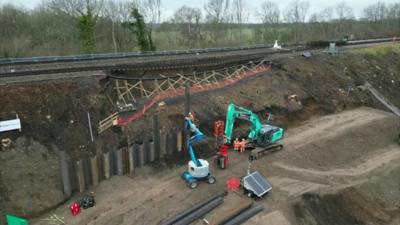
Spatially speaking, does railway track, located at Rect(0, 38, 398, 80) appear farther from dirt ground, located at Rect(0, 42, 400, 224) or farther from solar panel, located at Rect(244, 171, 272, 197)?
solar panel, located at Rect(244, 171, 272, 197)

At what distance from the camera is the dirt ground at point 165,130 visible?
16438mm

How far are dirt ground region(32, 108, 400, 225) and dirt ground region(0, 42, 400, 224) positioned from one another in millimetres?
80

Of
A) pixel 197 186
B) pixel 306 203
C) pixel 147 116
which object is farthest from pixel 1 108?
pixel 306 203

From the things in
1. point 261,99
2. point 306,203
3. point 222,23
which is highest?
point 222,23

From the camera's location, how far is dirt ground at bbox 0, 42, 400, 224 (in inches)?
647

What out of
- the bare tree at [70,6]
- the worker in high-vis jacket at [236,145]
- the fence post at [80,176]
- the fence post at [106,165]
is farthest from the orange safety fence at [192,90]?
the bare tree at [70,6]

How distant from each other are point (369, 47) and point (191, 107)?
34.9 meters

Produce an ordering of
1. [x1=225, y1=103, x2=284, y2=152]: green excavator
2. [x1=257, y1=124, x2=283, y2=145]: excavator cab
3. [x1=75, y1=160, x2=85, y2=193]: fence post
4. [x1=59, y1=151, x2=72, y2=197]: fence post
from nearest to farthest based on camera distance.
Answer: [x1=59, y1=151, x2=72, y2=197]: fence post < [x1=75, y1=160, x2=85, y2=193]: fence post < [x1=225, y1=103, x2=284, y2=152]: green excavator < [x1=257, y1=124, x2=283, y2=145]: excavator cab

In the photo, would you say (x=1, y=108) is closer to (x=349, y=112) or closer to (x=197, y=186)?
Result: (x=197, y=186)

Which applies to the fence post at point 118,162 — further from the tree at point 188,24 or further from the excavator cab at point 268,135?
the tree at point 188,24

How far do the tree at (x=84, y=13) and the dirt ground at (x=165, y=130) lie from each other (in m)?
19.5

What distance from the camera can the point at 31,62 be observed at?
2670cm

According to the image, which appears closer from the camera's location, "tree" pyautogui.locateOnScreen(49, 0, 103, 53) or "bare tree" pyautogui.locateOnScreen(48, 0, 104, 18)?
"tree" pyautogui.locateOnScreen(49, 0, 103, 53)

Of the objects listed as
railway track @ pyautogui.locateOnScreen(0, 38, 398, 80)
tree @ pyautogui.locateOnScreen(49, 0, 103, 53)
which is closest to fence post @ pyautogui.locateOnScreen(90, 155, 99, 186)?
railway track @ pyautogui.locateOnScreen(0, 38, 398, 80)
